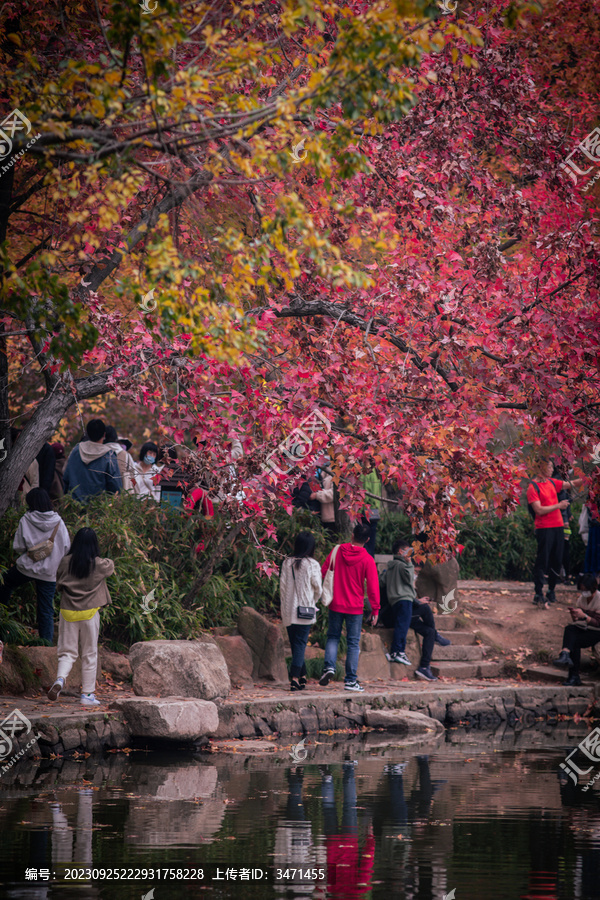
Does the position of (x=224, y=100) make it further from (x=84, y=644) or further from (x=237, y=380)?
(x=84, y=644)

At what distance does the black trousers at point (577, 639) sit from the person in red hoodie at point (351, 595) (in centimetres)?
303

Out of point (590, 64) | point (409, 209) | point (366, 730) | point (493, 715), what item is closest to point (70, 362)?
point (409, 209)

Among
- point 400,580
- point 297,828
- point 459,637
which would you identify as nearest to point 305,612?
point 400,580

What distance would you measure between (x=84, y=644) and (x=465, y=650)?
20.2ft

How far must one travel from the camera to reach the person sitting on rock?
12859 millimetres

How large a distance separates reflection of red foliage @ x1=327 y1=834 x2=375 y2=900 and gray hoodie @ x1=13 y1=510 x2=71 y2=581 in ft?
15.7

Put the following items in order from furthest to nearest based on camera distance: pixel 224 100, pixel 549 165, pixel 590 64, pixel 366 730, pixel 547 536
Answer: pixel 547 536 < pixel 590 64 < pixel 366 730 < pixel 549 165 < pixel 224 100

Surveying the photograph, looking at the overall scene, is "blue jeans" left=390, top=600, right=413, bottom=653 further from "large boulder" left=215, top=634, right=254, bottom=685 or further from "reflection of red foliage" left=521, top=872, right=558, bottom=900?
"reflection of red foliage" left=521, top=872, right=558, bottom=900

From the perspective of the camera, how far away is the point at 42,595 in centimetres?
1030

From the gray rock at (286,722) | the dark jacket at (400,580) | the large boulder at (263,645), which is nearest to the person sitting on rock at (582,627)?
the dark jacket at (400,580)

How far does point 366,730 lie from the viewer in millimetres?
11141

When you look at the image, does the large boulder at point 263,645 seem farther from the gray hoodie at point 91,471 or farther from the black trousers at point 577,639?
the black trousers at point 577,639

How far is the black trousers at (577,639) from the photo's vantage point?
13.1 m

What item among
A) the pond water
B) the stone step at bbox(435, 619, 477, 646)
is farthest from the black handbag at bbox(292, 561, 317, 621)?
the stone step at bbox(435, 619, 477, 646)
